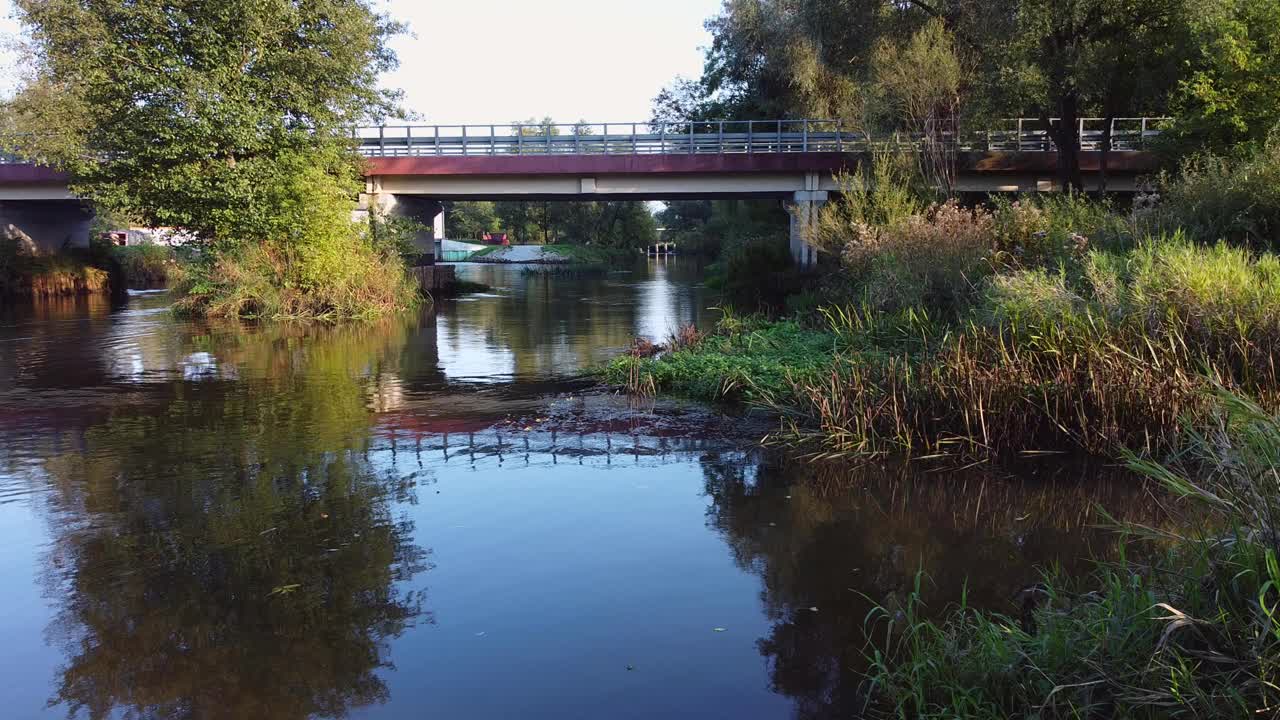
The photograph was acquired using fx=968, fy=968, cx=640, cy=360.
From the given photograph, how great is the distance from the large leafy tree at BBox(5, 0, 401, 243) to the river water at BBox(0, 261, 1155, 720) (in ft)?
38.7

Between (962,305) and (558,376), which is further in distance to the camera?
(558,376)

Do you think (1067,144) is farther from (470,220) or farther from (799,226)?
(470,220)

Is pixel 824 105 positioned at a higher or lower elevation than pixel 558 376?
higher

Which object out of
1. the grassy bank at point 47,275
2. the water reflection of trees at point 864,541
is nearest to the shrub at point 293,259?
the grassy bank at point 47,275

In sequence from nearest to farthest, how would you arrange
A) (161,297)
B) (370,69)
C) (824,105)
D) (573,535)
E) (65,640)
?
(65,640), (573,535), (370,69), (161,297), (824,105)

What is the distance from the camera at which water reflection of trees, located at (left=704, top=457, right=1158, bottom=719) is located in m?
5.46

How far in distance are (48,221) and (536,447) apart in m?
38.5

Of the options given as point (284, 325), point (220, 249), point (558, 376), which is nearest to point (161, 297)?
point (220, 249)

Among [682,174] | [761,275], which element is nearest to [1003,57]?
[761,275]

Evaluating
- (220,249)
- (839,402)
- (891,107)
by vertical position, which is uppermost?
(891,107)

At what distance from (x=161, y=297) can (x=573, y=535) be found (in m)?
32.9

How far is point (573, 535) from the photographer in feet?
24.4

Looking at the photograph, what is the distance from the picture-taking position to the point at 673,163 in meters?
33.4

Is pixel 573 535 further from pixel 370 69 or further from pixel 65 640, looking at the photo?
pixel 370 69
